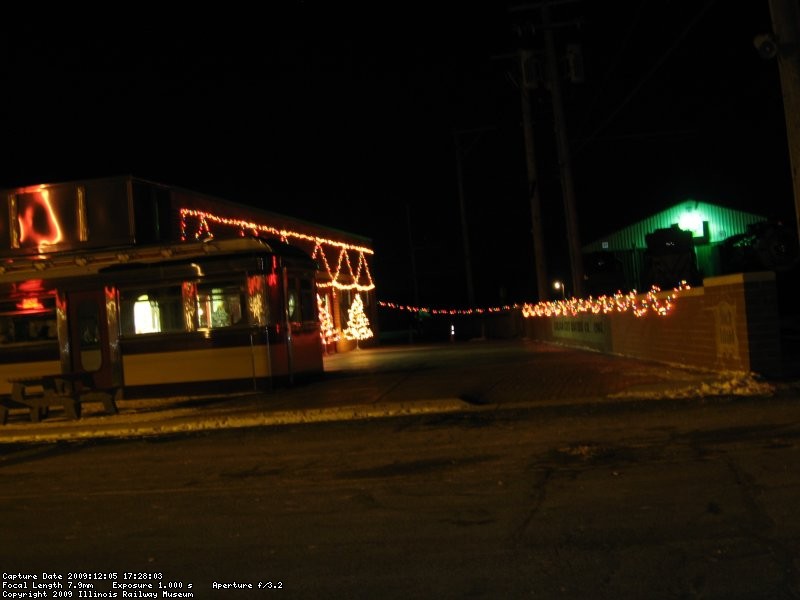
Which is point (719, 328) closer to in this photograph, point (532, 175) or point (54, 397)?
point (54, 397)

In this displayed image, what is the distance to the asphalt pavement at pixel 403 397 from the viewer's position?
14.3 meters

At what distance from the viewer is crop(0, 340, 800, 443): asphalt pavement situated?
14336 mm

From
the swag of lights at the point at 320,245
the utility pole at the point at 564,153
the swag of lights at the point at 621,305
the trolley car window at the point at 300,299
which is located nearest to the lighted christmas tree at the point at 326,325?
the swag of lights at the point at 320,245

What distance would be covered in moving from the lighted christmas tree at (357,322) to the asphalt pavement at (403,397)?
18.0 meters

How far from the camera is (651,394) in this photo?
14.2m

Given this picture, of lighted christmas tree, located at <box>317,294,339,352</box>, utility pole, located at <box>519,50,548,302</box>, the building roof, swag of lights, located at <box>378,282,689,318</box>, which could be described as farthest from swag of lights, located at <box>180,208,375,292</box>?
the building roof

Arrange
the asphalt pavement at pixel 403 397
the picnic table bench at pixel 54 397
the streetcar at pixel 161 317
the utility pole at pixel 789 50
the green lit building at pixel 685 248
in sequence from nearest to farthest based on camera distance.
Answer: the utility pole at pixel 789 50
the asphalt pavement at pixel 403 397
the picnic table bench at pixel 54 397
the streetcar at pixel 161 317
the green lit building at pixel 685 248

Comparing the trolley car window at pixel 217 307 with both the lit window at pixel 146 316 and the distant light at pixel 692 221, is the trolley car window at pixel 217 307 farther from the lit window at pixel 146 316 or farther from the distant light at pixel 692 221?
the distant light at pixel 692 221

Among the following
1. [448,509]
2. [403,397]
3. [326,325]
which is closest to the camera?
[448,509]

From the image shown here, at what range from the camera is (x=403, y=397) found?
626 inches

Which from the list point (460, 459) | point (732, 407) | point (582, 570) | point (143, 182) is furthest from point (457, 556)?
point (143, 182)

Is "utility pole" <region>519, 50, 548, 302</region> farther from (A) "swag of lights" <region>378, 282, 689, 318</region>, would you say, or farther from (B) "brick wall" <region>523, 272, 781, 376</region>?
(B) "brick wall" <region>523, 272, 781, 376</region>

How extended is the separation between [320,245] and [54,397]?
19.7 m

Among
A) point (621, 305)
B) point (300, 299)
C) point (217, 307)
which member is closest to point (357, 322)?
point (621, 305)
